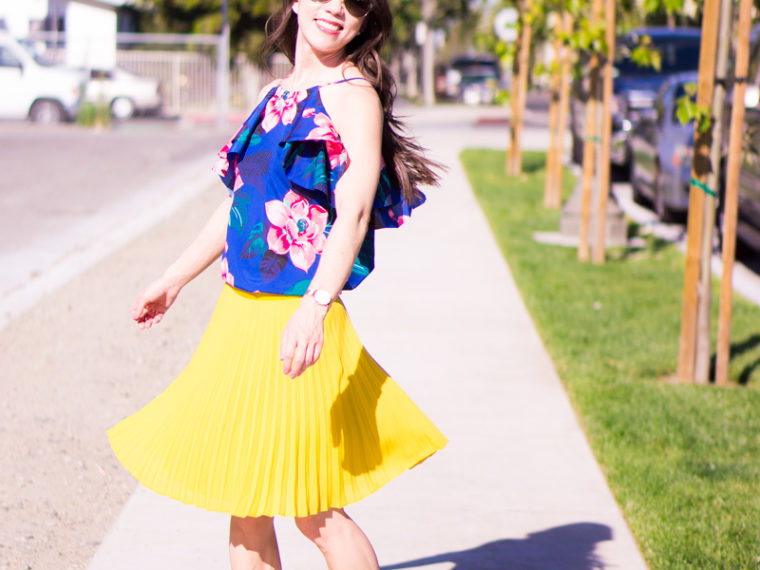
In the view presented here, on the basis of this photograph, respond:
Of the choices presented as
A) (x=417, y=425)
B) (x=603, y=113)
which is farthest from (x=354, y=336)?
(x=603, y=113)

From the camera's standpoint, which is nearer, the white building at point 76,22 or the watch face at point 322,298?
the watch face at point 322,298

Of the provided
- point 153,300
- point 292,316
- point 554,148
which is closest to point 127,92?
point 554,148

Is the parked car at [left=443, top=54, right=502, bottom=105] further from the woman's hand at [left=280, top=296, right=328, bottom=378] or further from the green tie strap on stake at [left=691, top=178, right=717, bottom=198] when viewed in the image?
the woman's hand at [left=280, top=296, right=328, bottom=378]

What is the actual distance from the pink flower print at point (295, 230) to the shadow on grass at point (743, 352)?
378 cm

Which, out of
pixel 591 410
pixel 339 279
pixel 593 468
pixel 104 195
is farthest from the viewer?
pixel 104 195

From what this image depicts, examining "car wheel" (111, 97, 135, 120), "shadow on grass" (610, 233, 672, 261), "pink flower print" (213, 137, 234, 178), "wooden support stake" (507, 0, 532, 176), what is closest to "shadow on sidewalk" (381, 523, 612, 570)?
"pink flower print" (213, 137, 234, 178)

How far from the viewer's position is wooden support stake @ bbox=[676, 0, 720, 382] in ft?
18.0

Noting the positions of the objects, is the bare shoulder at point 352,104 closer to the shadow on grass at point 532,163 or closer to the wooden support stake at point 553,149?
the wooden support stake at point 553,149

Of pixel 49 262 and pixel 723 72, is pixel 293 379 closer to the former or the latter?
pixel 723 72

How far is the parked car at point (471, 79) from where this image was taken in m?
46.2

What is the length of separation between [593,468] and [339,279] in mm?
2380

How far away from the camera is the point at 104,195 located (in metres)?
13.8

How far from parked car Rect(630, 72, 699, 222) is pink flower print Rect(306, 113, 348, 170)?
26.7 feet

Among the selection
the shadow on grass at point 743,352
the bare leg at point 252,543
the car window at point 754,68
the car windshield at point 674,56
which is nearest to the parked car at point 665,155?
the car window at point 754,68
